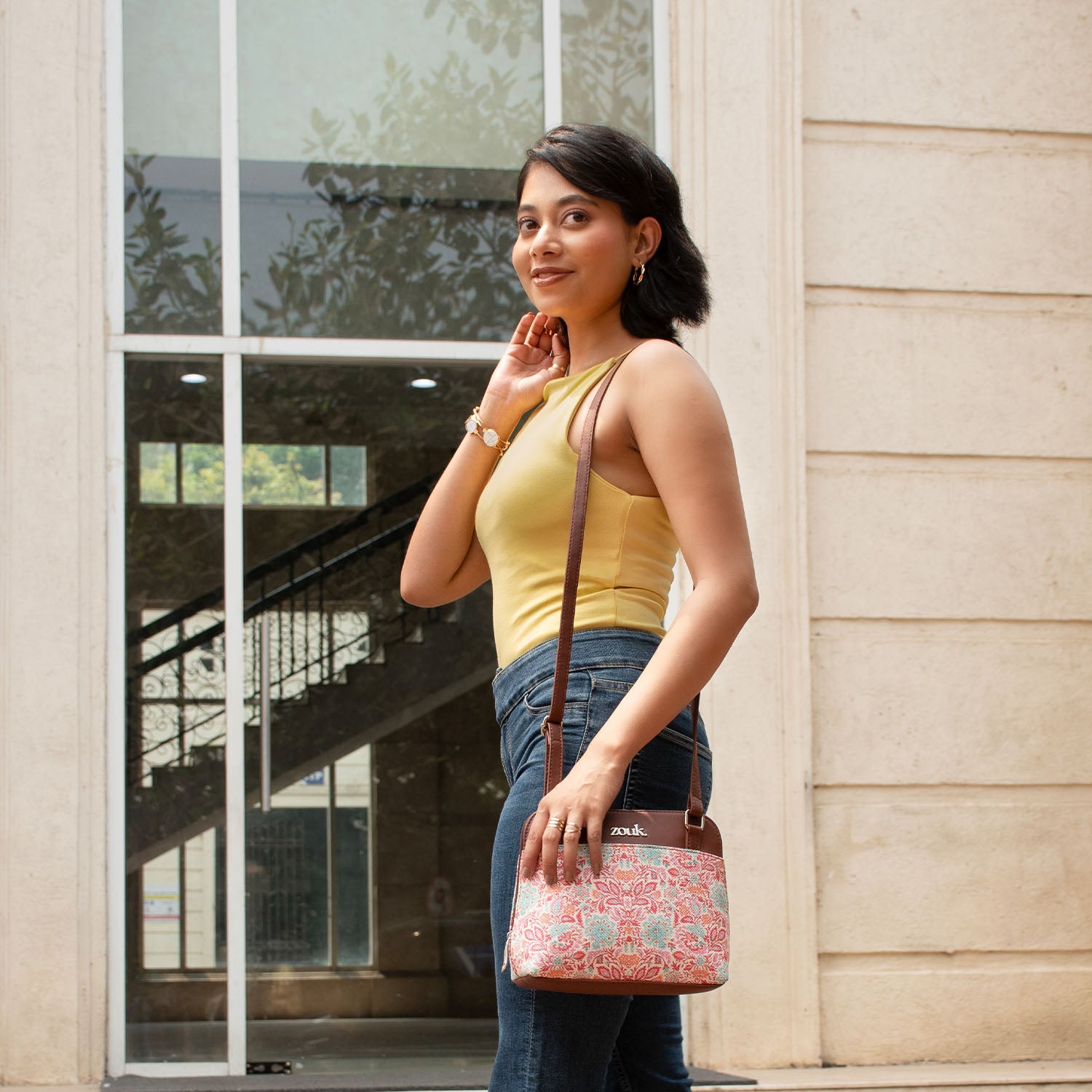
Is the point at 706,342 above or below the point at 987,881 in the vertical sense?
above

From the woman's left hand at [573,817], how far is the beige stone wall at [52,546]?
3.25 m

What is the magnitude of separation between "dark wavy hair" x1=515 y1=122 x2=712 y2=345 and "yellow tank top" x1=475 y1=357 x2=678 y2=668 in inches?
5.8

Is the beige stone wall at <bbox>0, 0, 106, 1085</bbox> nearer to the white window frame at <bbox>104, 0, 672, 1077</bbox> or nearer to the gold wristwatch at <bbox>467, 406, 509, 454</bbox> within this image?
the white window frame at <bbox>104, 0, 672, 1077</bbox>

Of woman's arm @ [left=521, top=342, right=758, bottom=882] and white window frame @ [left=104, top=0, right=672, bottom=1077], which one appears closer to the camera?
woman's arm @ [left=521, top=342, right=758, bottom=882]

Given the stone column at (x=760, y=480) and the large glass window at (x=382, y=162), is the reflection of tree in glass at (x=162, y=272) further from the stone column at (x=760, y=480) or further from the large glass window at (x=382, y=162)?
the stone column at (x=760, y=480)

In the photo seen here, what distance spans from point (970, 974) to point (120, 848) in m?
2.90

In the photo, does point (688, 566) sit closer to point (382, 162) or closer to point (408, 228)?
point (408, 228)

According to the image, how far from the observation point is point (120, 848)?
179 inches

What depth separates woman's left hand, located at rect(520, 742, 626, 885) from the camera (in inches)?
61.5

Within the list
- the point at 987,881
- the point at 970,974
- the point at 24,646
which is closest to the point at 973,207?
the point at 987,881

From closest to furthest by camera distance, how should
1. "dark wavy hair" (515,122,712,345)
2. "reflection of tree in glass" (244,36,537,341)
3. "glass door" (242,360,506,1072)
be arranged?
1. "dark wavy hair" (515,122,712,345)
2. "glass door" (242,360,506,1072)
3. "reflection of tree in glass" (244,36,537,341)

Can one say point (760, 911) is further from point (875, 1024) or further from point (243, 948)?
point (243, 948)

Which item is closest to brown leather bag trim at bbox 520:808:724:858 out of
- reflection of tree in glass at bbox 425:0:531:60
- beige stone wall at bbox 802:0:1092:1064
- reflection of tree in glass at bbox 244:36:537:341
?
beige stone wall at bbox 802:0:1092:1064

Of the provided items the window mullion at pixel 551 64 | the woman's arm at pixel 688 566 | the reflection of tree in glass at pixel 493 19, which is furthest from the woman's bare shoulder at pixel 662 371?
the reflection of tree in glass at pixel 493 19
